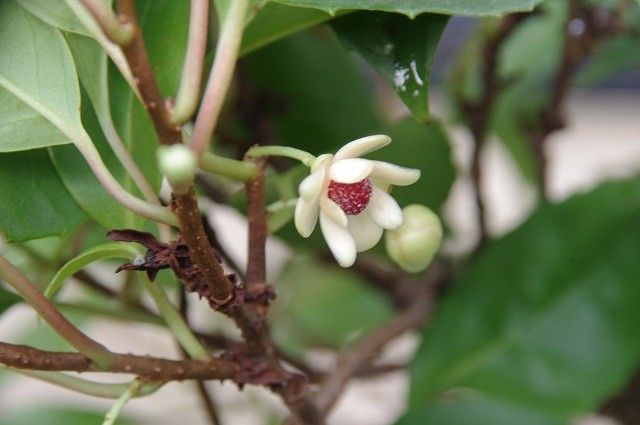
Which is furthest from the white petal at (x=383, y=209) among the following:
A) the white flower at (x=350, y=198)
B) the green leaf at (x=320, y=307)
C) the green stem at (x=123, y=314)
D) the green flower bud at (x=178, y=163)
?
the green leaf at (x=320, y=307)

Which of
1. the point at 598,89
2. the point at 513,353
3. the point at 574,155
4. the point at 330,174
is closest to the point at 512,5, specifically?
the point at 330,174

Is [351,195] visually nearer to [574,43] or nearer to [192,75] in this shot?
[192,75]

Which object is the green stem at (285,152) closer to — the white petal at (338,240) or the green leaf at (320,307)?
the white petal at (338,240)

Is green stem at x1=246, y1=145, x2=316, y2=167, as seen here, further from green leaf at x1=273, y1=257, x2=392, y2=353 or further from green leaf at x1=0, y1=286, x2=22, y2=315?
green leaf at x1=273, y1=257, x2=392, y2=353

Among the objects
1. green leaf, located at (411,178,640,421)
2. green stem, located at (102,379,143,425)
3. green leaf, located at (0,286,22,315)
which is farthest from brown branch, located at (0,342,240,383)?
green leaf, located at (411,178,640,421)

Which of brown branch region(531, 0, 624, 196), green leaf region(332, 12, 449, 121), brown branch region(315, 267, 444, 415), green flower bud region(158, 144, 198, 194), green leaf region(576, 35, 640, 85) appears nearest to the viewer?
green flower bud region(158, 144, 198, 194)

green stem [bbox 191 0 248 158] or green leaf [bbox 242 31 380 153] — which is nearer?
green stem [bbox 191 0 248 158]

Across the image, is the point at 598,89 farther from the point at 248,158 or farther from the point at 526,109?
the point at 248,158

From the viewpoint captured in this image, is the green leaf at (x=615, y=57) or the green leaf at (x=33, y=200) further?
the green leaf at (x=615, y=57)
